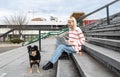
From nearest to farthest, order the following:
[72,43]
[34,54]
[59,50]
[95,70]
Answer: [95,70], [59,50], [72,43], [34,54]

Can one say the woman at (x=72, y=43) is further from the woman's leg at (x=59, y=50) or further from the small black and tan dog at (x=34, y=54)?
the small black and tan dog at (x=34, y=54)

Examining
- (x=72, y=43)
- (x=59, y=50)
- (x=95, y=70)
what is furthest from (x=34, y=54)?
(x=95, y=70)

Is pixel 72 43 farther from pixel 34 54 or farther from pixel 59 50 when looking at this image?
pixel 34 54

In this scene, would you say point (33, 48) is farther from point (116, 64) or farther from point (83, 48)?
point (116, 64)

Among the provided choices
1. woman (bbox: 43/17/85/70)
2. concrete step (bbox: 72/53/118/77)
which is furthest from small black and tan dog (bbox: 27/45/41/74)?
concrete step (bbox: 72/53/118/77)

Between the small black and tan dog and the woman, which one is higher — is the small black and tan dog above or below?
below

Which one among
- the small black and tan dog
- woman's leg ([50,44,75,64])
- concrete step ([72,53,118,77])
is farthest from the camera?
the small black and tan dog

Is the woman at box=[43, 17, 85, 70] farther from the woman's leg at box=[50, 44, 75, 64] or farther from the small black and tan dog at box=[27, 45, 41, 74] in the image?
the small black and tan dog at box=[27, 45, 41, 74]

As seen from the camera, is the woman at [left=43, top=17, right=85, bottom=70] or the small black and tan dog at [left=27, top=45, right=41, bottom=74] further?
the small black and tan dog at [left=27, top=45, right=41, bottom=74]

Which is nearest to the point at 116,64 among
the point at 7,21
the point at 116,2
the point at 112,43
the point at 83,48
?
the point at 112,43

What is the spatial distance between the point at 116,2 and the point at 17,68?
335 cm

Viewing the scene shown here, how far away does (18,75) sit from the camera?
727 centimetres

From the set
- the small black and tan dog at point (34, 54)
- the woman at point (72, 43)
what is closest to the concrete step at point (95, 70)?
the woman at point (72, 43)

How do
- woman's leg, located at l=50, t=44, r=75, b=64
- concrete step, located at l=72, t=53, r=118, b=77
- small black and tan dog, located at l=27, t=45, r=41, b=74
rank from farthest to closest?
small black and tan dog, located at l=27, t=45, r=41, b=74 < woman's leg, located at l=50, t=44, r=75, b=64 < concrete step, located at l=72, t=53, r=118, b=77
